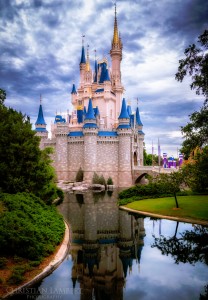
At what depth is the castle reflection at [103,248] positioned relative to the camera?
1121 centimetres

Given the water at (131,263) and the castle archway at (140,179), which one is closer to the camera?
the water at (131,263)

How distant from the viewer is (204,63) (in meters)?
14.0

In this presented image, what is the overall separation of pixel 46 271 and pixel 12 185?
9.69 m

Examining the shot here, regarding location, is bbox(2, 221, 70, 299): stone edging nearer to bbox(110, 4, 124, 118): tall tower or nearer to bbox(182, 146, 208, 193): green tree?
bbox(182, 146, 208, 193): green tree

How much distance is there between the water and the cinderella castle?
31789 millimetres

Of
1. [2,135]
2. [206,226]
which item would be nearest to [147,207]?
[206,226]

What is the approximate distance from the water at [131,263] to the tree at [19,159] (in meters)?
4.17

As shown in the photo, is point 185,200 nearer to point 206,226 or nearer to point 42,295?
point 206,226

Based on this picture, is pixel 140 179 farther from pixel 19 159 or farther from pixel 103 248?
pixel 103 248

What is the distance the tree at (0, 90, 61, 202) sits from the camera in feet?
66.5

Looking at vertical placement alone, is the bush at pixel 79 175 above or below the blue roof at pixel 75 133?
below

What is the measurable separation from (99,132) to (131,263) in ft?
140

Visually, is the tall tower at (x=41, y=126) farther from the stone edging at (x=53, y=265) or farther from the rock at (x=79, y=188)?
the stone edging at (x=53, y=265)

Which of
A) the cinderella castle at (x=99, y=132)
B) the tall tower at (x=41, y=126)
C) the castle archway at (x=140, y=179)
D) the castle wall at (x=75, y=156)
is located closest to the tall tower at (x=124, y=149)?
the cinderella castle at (x=99, y=132)
